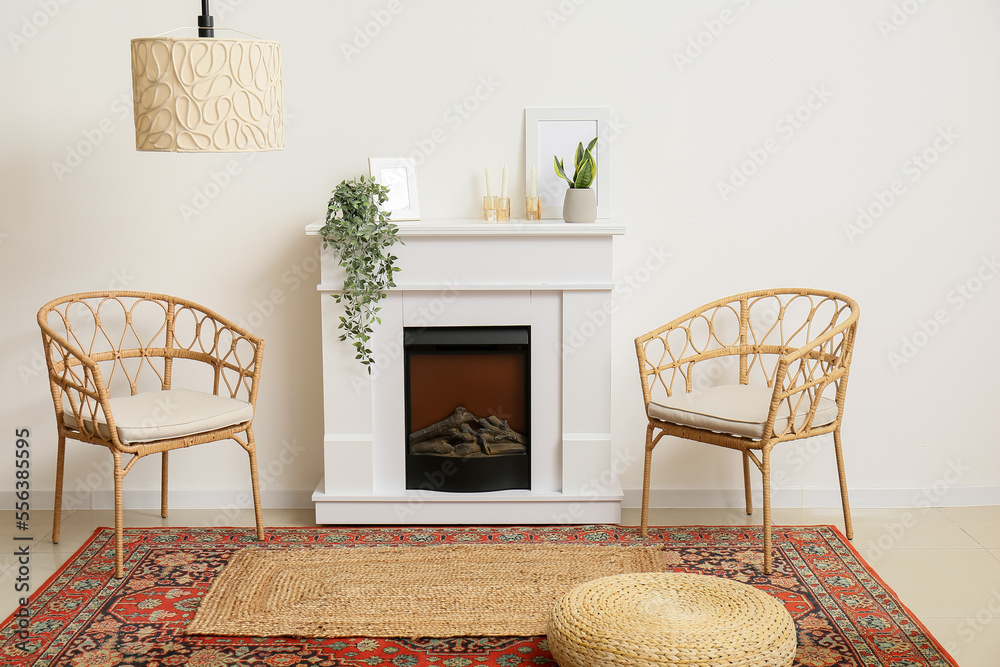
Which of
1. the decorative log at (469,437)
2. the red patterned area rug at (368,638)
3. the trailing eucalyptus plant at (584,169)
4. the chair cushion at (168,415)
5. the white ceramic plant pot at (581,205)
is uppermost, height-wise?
the trailing eucalyptus plant at (584,169)

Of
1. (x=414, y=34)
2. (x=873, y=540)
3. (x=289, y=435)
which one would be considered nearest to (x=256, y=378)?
(x=289, y=435)

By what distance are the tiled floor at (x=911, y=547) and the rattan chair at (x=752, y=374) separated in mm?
185

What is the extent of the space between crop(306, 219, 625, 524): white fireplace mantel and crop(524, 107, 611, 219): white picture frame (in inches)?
9.9

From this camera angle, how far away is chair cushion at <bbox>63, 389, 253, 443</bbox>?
3168 mm

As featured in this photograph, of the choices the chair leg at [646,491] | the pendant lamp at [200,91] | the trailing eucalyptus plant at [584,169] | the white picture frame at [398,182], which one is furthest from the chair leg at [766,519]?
the pendant lamp at [200,91]

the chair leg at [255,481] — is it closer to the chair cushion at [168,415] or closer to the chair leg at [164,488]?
the chair cushion at [168,415]

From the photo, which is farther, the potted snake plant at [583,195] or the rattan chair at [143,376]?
the potted snake plant at [583,195]

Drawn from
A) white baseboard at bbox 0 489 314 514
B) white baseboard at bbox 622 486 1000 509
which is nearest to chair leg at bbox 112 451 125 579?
white baseboard at bbox 0 489 314 514

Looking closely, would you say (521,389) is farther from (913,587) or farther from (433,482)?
(913,587)

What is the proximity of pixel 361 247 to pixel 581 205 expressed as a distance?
33.3 inches

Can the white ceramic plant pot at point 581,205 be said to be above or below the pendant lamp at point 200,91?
below

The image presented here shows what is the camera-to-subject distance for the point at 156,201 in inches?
148

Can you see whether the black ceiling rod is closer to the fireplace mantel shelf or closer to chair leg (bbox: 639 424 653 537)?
the fireplace mantel shelf

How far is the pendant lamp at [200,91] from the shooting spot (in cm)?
262
